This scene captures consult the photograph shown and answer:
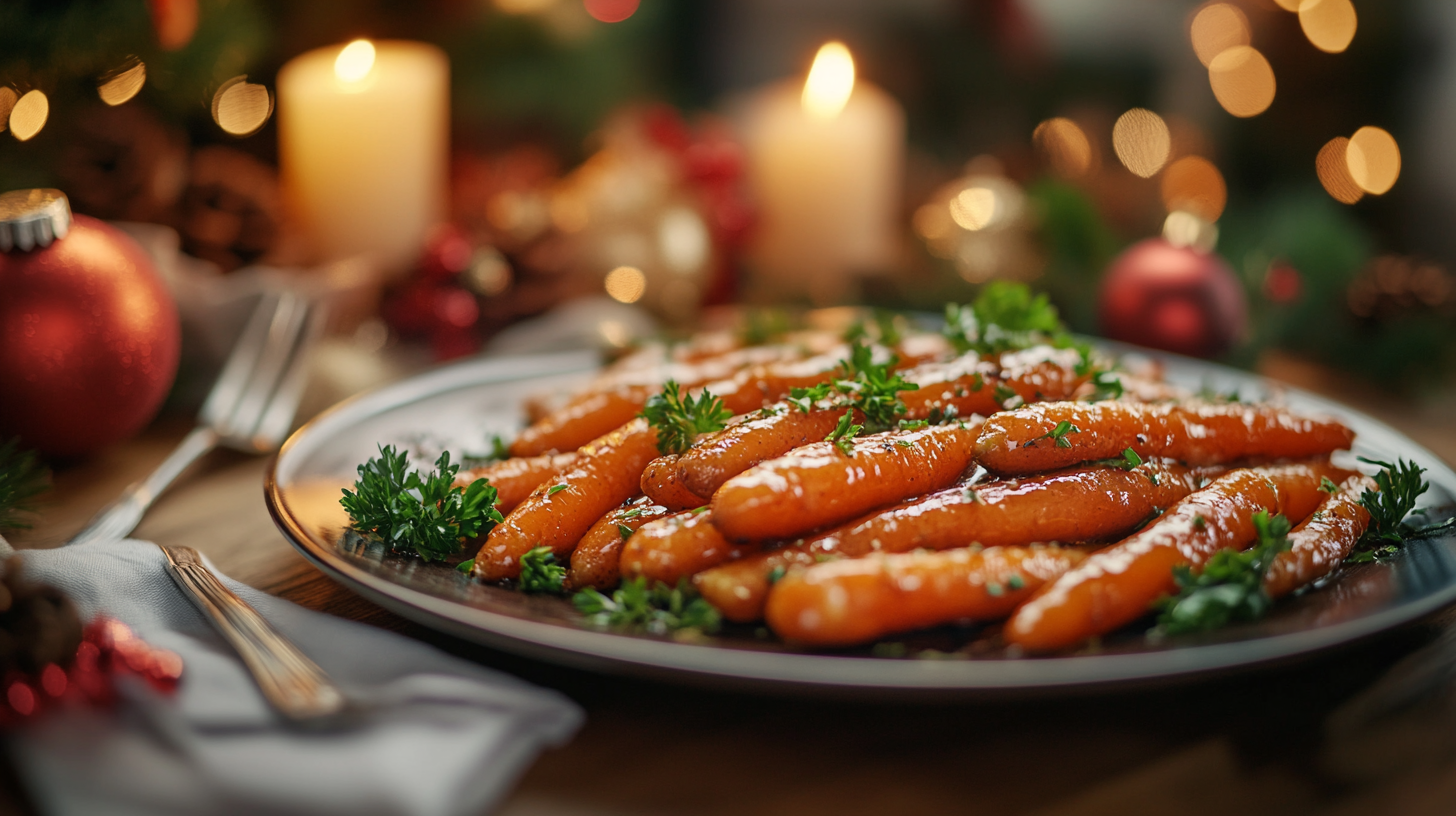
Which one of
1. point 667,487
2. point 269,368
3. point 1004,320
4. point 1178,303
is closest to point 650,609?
point 667,487

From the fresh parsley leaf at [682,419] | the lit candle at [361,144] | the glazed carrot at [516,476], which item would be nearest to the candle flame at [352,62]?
the lit candle at [361,144]

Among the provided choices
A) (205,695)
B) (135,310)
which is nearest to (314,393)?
(135,310)

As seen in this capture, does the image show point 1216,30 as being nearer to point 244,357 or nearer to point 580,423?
point 580,423

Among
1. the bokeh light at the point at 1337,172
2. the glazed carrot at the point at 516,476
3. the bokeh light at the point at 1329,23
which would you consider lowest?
the glazed carrot at the point at 516,476

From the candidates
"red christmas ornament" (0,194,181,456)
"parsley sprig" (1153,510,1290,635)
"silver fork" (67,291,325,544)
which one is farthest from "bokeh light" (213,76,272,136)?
"parsley sprig" (1153,510,1290,635)

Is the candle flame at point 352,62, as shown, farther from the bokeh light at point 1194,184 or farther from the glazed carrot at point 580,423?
the bokeh light at point 1194,184

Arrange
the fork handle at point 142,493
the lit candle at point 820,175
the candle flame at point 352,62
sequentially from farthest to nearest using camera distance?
the lit candle at point 820,175, the candle flame at point 352,62, the fork handle at point 142,493

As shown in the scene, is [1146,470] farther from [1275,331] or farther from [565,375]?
[1275,331]
